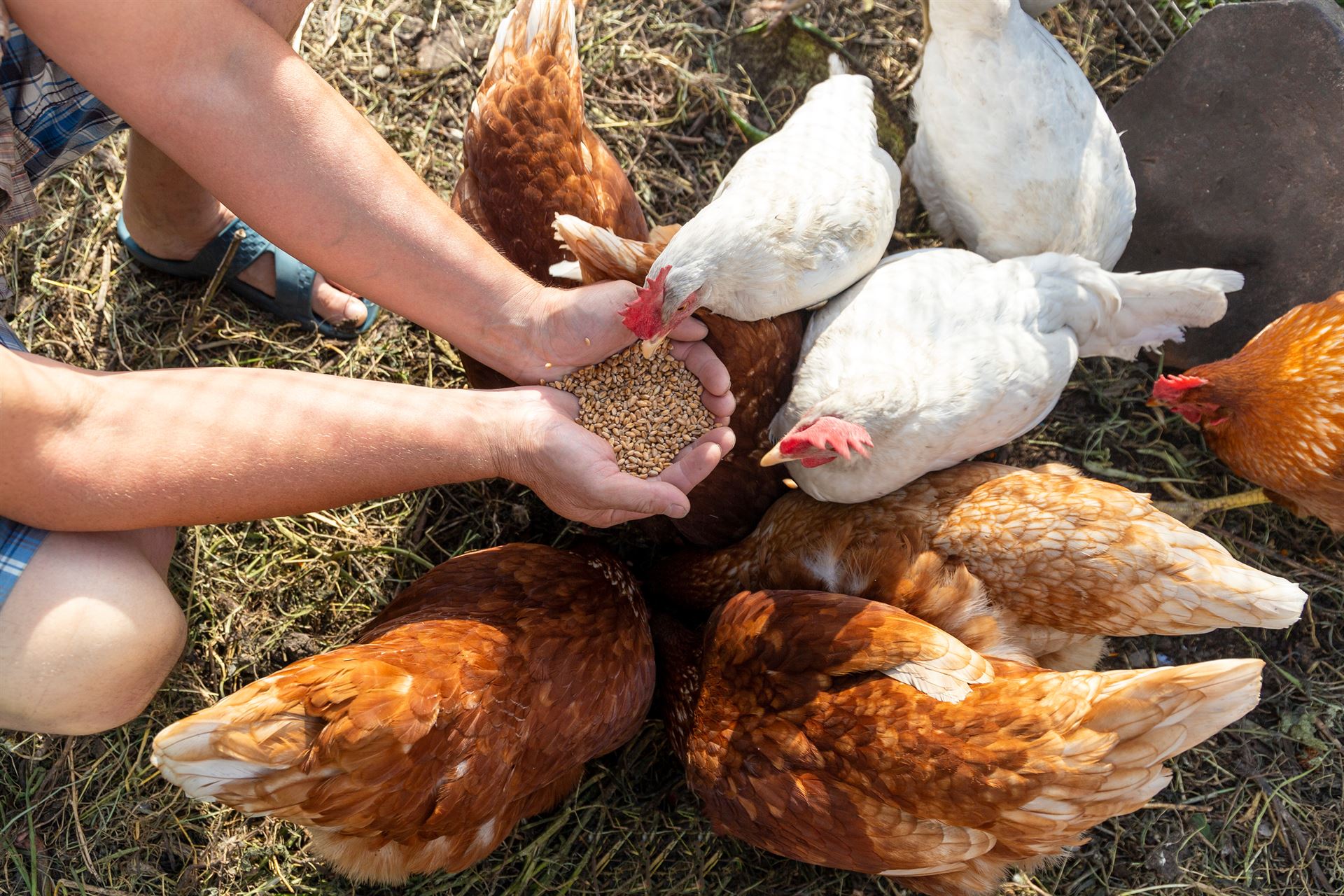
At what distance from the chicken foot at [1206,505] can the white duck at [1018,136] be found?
0.74 meters

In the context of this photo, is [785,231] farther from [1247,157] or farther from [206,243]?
[206,243]

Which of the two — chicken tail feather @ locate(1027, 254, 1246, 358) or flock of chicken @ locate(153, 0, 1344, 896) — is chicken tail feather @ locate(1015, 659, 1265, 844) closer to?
flock of chicken @ locate(153, 0, 1344, 896)

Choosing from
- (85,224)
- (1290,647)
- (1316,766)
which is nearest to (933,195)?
(1290,647)

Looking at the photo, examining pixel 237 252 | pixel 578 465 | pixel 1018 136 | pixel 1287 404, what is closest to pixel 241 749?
pixel 578 465

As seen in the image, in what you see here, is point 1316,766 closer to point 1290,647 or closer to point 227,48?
point 1290,647

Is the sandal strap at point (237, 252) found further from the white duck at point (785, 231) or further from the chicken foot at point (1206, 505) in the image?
the chicken foot at point (1206, 505)

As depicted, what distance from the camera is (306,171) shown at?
170 cm

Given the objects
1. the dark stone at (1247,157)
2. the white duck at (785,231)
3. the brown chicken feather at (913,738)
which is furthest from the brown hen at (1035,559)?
the dark stone at (1247,157)

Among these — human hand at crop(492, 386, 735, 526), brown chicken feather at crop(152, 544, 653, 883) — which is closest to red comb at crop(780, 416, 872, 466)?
human hand at crop(492, 386, 735, 526)

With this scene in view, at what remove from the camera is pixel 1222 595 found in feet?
5.53

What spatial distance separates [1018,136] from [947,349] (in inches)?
22.8

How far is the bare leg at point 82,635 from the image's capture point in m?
1.45

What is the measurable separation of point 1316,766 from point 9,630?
3.07 m

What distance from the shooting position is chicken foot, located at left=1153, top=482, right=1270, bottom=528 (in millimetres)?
2373
